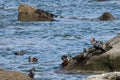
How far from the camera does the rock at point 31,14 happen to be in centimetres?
4706

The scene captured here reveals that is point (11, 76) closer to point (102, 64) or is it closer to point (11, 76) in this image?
point (11, 76)

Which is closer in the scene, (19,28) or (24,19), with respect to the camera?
(19,28)

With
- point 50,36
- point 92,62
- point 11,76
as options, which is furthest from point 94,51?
point 50,36

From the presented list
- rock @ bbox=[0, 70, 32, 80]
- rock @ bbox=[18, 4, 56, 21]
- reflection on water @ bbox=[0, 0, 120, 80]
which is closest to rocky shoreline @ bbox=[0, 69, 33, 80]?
rock @ bbox=[0, 70, 32, 80]

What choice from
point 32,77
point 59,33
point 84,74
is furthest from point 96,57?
point 59,33

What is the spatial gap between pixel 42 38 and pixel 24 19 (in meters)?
11.3

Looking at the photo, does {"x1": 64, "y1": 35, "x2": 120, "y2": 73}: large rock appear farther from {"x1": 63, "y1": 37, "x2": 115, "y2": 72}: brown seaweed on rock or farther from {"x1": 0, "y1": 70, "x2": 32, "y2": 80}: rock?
{"x1": 0, "y1": 70, "x2": 32, "y2": 80}: rock

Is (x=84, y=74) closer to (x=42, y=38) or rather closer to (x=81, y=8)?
(x=42, y=38)

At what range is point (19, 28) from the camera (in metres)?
42.6

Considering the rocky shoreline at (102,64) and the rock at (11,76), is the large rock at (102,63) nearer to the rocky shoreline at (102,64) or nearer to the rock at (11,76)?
the rocky shoreline at (102,64)

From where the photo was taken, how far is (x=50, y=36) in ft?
124

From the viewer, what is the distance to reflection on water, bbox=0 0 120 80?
25462mm

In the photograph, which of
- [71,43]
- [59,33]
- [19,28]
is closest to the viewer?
[71,43]

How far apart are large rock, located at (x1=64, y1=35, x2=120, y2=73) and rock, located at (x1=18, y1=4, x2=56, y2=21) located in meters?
24.6
